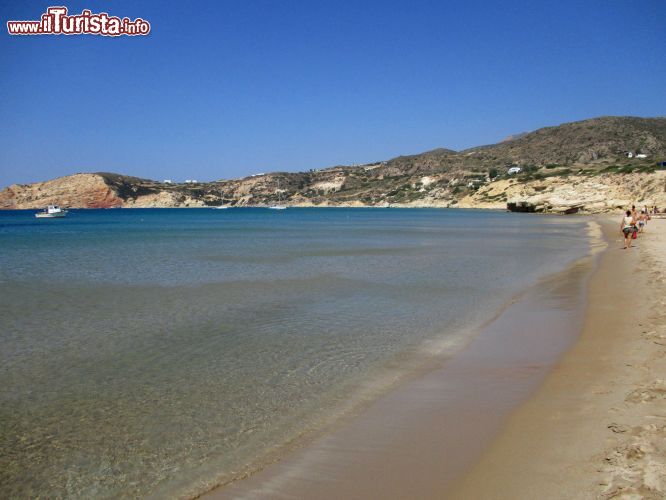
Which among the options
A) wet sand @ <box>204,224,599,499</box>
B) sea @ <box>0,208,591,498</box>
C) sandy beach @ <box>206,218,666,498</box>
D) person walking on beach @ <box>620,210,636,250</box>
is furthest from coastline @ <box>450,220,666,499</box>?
person walking on beach @ <box>620,210,636,250</box>

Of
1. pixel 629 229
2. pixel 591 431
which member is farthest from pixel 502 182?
pixel 591 431

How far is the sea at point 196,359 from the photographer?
4.69 m

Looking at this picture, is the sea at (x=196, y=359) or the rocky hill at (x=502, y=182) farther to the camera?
the rocky hill at (x=502, y=182)

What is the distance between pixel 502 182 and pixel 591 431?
4760 inches

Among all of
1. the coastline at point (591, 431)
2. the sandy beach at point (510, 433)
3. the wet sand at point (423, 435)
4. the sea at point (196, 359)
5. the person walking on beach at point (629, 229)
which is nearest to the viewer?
the coastline at point (591, 431)

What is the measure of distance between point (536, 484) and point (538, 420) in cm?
138

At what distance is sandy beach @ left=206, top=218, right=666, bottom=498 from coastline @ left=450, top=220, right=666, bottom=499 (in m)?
0.01

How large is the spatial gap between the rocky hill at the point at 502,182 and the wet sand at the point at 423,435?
2349 inches

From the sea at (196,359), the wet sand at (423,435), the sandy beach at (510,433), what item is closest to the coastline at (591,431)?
the sandy beach at (510,433)

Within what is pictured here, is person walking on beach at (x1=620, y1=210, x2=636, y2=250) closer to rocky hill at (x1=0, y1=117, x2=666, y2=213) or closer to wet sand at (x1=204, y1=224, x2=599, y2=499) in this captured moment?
wet sand at (x1=204, y1=224, x2=599, y2=499)

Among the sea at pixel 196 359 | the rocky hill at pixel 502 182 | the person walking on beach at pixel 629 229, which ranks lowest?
the sea at pixel 196 359

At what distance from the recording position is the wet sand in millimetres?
4000

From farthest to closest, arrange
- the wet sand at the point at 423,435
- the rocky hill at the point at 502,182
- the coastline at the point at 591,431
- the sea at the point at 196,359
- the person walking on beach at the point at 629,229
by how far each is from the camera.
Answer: the rocky hill at the point at 502,182 < the person walking on beach at the point at 629,229 < the sea at the point at 196,359 < the wet sand at the point at 423,435 < the coastline at the point at 591,431

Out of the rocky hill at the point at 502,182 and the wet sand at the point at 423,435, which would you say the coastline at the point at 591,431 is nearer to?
the wet sand at the point at 423,435
